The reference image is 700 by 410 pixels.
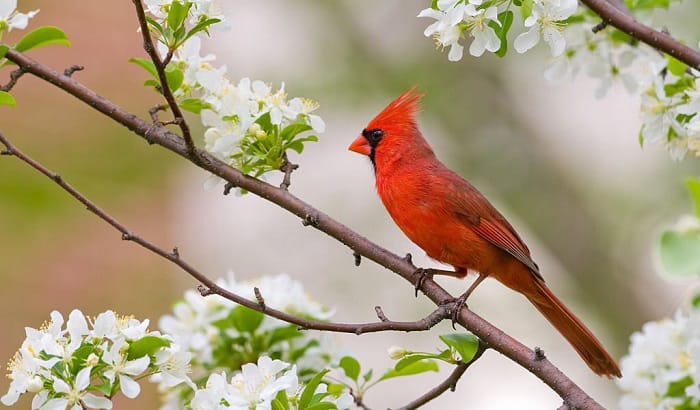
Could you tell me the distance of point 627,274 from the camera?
5.36 metres


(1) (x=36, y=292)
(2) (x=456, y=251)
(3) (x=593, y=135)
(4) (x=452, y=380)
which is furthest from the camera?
(3) (x=593, y=135)

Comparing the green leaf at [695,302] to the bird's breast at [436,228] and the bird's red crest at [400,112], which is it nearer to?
the bird's breast at [436,228]

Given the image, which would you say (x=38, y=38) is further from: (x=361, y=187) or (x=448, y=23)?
(x=361, y=187)

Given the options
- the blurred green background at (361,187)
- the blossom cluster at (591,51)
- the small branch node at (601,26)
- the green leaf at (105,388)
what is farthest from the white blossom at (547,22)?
the blurred green background at (361,187)

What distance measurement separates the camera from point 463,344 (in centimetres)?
196

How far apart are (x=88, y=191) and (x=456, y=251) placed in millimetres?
3485

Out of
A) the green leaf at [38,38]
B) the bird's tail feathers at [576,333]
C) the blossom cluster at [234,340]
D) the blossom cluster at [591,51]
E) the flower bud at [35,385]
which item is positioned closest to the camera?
the flower bud at [35,385]

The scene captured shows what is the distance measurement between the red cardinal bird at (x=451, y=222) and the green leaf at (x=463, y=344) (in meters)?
0.72

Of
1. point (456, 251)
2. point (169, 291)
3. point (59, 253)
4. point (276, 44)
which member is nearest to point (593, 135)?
point (276, 44)

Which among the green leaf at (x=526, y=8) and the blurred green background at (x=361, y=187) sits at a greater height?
the blurred green background at (x=361, y=187)

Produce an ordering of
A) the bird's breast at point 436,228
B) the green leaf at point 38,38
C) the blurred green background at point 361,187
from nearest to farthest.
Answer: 1. the green leaf at point 38,38
2. the bird's breast at point 436,228
3. the blurred green background at point 361,187

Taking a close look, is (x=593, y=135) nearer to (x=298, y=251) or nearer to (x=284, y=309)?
(x=298, y=251)

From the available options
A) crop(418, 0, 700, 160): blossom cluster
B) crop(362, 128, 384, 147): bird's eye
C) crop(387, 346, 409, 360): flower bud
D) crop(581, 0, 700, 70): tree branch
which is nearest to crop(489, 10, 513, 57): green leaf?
crop(418, 0, 700, 160): blossom cluster

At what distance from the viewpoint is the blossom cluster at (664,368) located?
7.22 ft
